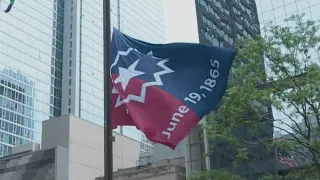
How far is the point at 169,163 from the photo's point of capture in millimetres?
43188

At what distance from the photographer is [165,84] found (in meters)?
12.9

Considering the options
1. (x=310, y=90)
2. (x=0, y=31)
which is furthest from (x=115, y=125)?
(x=0, y=31)

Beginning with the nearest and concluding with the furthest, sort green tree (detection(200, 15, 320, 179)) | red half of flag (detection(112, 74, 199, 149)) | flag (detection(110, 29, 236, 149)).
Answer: red half of flag (detection(112, 74, 199, 149)), flag (detection(110, 29, 236, 149)), green tree (detection(200, 15, 320, 179))

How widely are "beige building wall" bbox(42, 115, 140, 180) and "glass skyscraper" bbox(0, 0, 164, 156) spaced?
53881mm

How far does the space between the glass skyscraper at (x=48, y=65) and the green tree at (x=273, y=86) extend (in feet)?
305

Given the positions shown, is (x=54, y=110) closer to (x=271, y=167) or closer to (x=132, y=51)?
(x=271, y=167)

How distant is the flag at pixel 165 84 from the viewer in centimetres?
1227

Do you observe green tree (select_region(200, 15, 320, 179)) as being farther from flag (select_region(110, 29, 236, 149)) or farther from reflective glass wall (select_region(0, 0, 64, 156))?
reflective glass wall (select_region(0, 0, 64, 156))

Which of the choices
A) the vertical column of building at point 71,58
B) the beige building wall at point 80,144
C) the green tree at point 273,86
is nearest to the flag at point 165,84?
the green tree at point 273,86

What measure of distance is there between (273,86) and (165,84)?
306 inches

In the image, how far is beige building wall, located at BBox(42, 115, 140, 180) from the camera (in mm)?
55594

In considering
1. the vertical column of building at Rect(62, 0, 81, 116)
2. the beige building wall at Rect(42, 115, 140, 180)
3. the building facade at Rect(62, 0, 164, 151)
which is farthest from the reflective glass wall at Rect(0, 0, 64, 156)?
the beige building wall at Rect(42, 115, 140, 180)

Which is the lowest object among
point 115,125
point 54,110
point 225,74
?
point 115,125

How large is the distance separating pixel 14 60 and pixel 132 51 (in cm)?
11223
